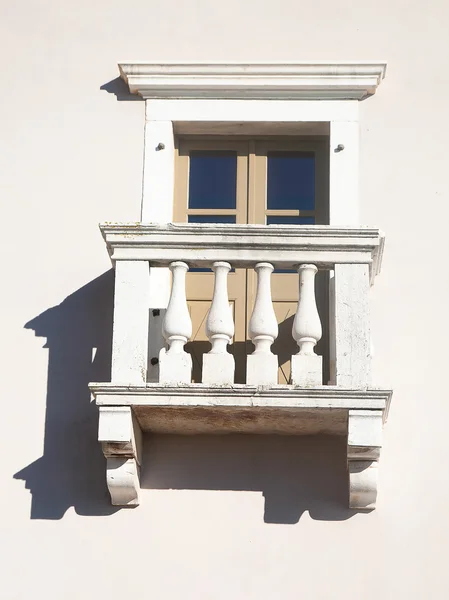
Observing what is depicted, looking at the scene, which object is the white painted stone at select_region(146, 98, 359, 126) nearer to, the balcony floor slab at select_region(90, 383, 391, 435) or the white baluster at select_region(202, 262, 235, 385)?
the white baluster at select_region(202, 262, 235, 385)

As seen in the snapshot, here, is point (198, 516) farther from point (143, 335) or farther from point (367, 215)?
point (367, 215)

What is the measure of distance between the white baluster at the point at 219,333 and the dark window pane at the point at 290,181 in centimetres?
109

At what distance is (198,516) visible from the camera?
29.4 ft

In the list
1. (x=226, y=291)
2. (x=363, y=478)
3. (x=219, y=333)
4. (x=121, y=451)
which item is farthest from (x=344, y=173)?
(x=121, y=451)

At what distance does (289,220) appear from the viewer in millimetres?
9945

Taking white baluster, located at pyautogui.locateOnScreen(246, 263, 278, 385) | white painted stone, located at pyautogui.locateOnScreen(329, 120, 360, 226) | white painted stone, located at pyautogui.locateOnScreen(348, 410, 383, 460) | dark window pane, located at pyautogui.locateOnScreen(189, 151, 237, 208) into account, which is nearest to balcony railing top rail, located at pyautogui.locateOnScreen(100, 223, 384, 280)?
white baluster, located at pyautogui.locateOnScreen(246, 263, 278, 385)

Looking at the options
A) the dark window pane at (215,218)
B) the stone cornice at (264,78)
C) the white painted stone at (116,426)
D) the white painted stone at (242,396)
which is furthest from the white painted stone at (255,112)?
the white painted stone at (116,426)

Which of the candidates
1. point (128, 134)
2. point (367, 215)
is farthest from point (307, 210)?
point (128, 134)

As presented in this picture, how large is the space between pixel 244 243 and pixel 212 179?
1165 mm

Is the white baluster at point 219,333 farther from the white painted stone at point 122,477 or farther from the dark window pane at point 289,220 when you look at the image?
the dark window pane at point 289,220

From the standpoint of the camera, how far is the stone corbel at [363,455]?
8617mm
